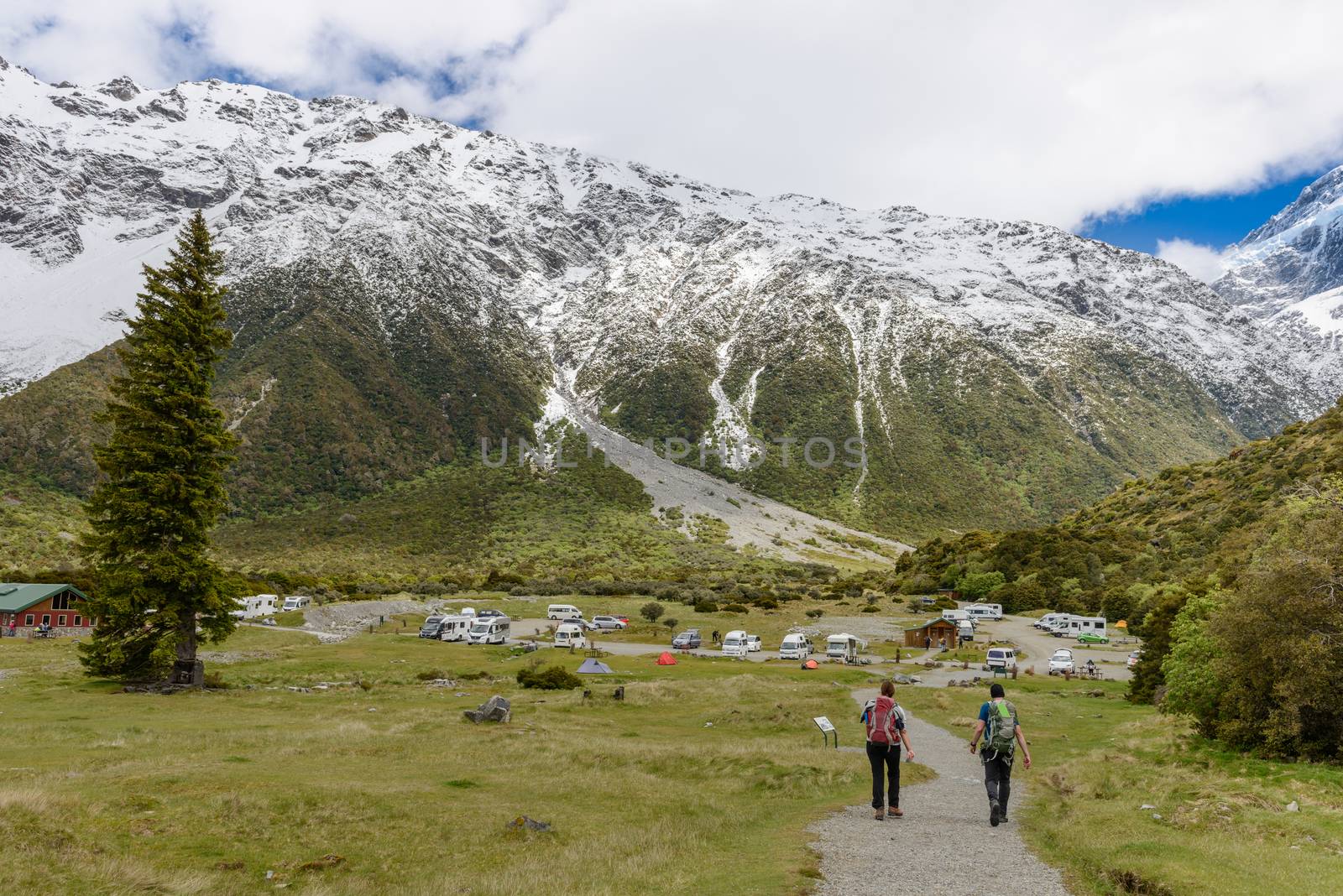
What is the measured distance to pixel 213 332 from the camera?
111 ft

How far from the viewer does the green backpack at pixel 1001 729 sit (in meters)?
13.1

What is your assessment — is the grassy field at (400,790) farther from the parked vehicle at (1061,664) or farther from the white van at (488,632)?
the white van at (488,632)

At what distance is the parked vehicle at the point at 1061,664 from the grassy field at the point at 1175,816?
20935 mm

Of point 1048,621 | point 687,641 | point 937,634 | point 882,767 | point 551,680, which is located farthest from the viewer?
point 1048,621

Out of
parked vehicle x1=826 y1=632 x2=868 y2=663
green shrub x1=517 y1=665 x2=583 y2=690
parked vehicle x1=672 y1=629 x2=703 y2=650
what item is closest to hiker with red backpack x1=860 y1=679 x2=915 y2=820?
green shrub x1=517 y1=665 x2=583 y2=690

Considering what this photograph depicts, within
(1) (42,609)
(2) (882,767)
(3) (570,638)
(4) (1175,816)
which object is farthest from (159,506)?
(1) (42,609)

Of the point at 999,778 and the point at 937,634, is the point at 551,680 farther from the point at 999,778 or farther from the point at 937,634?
the point at 937,634

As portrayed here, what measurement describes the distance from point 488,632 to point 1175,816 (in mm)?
49444

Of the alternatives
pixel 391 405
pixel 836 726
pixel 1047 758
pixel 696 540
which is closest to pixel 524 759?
pixel 836 726

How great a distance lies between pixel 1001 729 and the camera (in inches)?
519

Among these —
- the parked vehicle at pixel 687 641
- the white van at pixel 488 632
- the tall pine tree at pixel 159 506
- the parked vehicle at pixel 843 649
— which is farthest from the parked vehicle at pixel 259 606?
the parked vehicle at pixel 843 649

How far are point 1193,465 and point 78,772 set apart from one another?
355 ft

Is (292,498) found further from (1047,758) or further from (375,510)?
(1047,758)

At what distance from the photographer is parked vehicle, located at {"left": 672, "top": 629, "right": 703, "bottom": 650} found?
58194 mm
